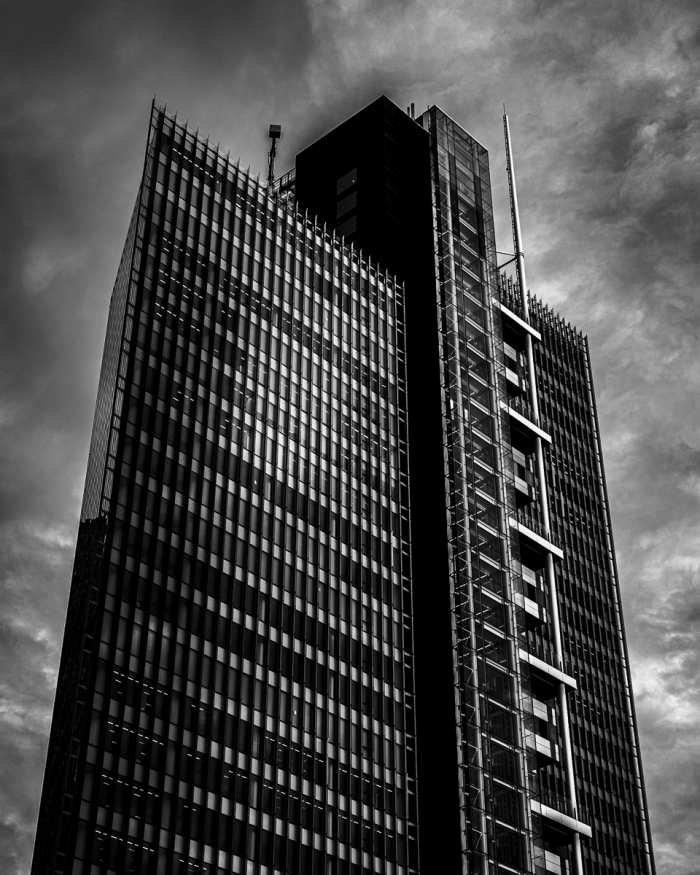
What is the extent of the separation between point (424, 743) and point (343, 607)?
1336cm

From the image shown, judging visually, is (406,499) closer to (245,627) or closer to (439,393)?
(439,393)

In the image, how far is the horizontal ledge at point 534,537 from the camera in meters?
116

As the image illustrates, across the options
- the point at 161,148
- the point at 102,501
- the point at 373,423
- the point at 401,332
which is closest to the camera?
the point at 102,501

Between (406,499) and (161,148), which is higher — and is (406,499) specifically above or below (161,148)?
below

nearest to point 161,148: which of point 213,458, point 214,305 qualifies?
point 214,305

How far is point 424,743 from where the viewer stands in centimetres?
10194

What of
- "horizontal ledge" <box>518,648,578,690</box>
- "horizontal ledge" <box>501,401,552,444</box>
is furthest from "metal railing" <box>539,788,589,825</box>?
"horizontal ledge" <box>501,401,552,444</box>

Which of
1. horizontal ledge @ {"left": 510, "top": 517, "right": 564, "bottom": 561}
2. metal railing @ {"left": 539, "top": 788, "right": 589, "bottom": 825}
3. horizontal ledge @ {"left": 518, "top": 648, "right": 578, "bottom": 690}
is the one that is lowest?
metal railing @ {"left": 539, "top": 788, "right": 589, "bottom": 825}

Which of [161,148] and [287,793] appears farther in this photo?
[161,148]

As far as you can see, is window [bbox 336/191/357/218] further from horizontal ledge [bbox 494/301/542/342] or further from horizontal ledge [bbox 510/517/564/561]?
horizontal ledge [bbox 510/517/564/561]

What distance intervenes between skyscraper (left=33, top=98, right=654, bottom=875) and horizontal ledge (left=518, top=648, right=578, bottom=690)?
0.54m

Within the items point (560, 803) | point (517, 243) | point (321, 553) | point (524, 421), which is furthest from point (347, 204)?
point (560, 803)

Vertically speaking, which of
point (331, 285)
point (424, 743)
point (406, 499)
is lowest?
point (424, 743)

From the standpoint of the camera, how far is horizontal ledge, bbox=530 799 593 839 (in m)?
103
